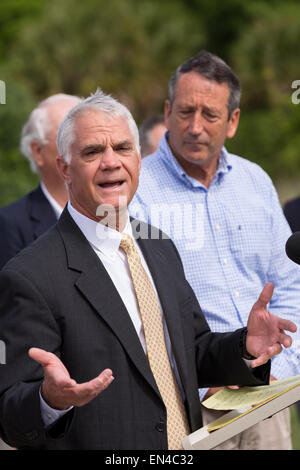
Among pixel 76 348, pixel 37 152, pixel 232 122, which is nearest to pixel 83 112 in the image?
pixel 76 348

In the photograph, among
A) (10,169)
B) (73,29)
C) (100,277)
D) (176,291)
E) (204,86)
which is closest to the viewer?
(100,277)

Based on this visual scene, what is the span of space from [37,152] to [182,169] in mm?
1317

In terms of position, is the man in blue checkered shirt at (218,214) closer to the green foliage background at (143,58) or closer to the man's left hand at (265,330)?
the man's left hand at (265,330)

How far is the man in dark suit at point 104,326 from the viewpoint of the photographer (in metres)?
2.34

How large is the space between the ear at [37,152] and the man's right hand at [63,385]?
8.52ft

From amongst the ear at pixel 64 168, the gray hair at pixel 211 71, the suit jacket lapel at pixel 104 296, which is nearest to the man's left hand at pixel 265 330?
the suit jacket lapel at pixel 104 296

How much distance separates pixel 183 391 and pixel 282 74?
775 inches

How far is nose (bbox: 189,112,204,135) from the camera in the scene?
3.55 meters

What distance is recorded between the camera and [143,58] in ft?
71.0

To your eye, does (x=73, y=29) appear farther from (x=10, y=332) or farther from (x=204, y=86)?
(x=10, y=332)

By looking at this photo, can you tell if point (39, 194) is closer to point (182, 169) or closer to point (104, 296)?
point (182, 169)

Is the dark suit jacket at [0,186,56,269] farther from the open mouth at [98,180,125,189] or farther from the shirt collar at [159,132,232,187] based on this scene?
the open mouth at [98,180,125,189]

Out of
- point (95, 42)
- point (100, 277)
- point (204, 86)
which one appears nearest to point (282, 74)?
point (95, 42)

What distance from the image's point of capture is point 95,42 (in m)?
21.4
